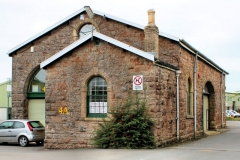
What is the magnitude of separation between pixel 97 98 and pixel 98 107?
0.37m

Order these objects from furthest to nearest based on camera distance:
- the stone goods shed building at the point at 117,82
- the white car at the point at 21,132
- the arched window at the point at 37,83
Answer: the arched window at the point at 37,83 → the white car at the point at 21,132 → the stone goods shed building at the point at 117,82

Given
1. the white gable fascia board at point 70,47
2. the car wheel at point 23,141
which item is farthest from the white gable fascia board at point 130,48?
the car wheel at point 23,141

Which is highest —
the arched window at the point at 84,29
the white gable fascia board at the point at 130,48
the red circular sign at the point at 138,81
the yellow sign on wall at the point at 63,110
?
the arched window at the point at 84,29

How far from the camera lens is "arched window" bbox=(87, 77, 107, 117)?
56.1 ft

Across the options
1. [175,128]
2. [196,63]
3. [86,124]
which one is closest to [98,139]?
[86,124]

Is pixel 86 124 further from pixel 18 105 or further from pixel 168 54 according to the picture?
pixel 18 105

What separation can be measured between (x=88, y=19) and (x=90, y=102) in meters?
7.60

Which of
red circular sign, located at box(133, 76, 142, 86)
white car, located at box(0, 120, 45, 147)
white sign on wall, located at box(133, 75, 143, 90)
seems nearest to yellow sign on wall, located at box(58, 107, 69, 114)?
white car, located at box(0, 120, 45, 147)

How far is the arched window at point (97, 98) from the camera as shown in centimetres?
1711

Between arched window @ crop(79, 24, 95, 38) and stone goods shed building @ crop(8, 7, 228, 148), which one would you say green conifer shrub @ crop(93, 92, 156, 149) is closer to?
stone goods shed building @ crop(8, 7, 228, 148)

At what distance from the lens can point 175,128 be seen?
61.3 feet

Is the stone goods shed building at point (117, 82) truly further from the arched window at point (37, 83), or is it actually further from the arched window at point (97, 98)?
the arched window at point (37, 83)

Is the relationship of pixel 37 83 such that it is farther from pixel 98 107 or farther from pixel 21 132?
pixel 98 107

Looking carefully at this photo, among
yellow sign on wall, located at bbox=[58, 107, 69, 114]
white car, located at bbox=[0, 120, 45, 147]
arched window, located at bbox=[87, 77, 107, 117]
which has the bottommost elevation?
white car, located at bbox=[0, 120, 45, 147]
